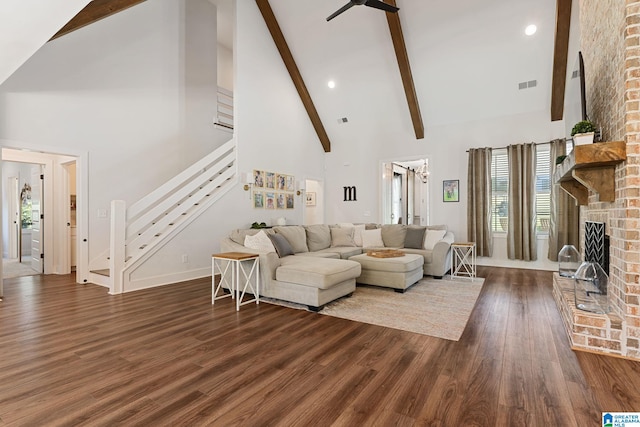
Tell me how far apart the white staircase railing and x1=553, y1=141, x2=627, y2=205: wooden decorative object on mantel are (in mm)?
5020

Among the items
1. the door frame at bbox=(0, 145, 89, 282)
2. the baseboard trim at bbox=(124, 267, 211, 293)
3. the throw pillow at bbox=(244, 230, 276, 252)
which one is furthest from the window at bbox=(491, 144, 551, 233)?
the door frame at bbox=(0, 145, 89, 282)

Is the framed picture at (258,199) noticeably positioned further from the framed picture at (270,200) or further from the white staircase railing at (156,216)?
the white staircase railing at (156,216)

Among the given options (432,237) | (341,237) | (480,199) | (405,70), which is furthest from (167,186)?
(480,199)

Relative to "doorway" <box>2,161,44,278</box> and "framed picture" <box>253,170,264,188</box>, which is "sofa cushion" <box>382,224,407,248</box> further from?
"doorway" <box>2,161,44,278</box>

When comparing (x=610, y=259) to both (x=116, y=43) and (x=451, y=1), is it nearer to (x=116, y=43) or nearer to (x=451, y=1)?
(x=451, y=1)

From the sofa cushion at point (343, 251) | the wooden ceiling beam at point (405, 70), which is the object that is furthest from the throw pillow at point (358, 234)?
the wooden ceiling beam at point (405, 70)

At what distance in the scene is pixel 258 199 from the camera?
6.70m

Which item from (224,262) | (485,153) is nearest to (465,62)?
(485,153)

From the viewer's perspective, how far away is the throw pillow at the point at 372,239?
6082 mm

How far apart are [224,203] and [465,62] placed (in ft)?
17.1

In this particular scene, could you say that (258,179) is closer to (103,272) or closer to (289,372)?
(103,272)

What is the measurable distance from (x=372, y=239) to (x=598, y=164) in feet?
12.6

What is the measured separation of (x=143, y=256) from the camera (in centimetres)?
468

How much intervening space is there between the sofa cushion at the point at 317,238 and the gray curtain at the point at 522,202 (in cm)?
362
